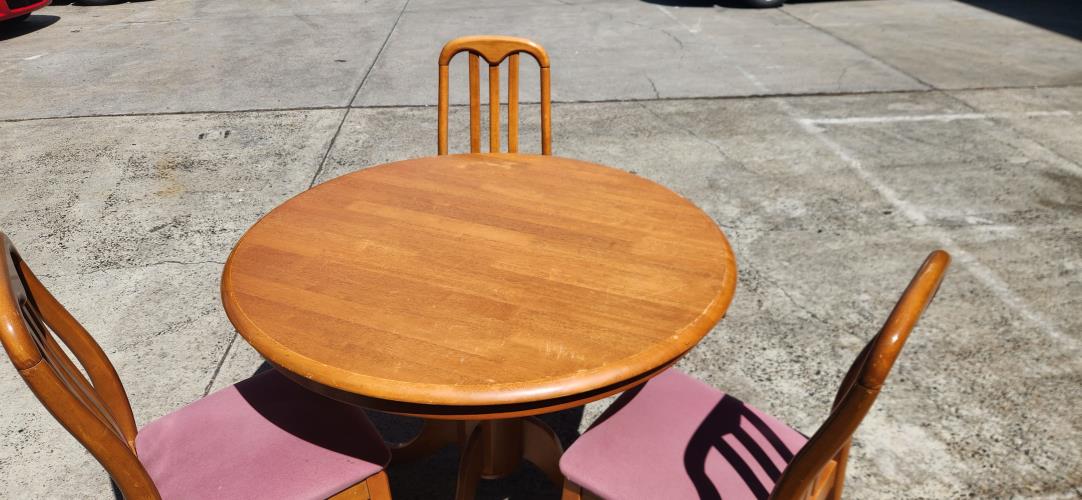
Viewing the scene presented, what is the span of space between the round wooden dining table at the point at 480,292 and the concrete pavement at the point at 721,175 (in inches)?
36.0

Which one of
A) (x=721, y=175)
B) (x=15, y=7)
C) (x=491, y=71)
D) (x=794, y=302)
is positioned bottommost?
(x=794, y=302)

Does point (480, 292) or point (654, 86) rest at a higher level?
point (480, 292)

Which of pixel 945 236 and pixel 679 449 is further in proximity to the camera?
pixel 945 236

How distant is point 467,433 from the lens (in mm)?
2262

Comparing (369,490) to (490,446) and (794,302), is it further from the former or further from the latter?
(794,302)

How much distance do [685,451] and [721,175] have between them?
3.09 meters

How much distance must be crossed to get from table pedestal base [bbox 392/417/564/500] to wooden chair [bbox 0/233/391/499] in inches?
19.7

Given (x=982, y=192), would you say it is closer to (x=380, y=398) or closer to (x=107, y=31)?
(x=380, y=398)

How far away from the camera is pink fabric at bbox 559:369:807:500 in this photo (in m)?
1.59

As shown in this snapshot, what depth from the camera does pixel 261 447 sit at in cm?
167

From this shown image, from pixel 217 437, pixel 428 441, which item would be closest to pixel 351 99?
pixel 428 441

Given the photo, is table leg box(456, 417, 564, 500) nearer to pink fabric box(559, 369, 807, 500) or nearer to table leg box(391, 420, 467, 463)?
table leg box(391, 420, 467, 463)

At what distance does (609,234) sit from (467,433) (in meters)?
0.80

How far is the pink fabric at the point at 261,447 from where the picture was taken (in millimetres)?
1576
